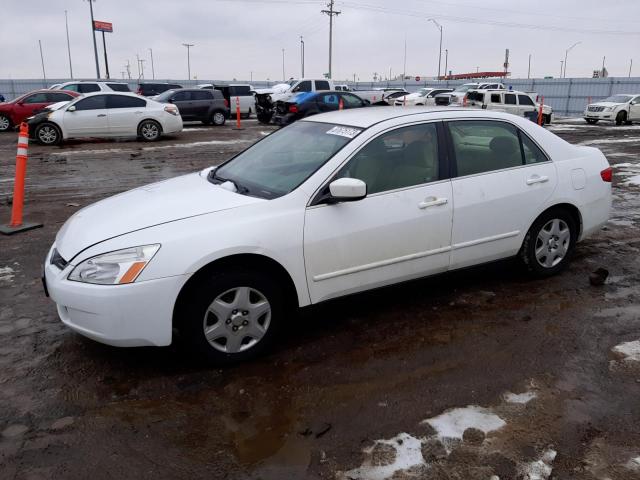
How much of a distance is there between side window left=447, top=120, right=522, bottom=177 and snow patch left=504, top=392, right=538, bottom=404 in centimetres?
176

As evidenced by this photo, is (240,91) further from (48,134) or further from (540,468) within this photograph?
(540,468)

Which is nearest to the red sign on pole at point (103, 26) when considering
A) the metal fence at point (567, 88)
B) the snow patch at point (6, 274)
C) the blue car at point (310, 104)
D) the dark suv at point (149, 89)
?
the metal fence at point (567, 88)

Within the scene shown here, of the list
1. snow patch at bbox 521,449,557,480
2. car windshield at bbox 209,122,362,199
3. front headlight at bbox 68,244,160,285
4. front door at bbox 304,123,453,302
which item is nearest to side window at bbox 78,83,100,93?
car windshield at bbox 209,122,362,199

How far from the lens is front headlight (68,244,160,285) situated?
3123 mm

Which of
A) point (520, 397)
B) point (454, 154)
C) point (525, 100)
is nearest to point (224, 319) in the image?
point (520, 397)

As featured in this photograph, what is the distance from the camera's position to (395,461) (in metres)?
2.61

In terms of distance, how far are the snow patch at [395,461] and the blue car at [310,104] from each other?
17476 mm

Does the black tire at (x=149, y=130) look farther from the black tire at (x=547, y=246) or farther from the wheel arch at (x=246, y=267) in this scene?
the wheel arch at (x=246, y=267)

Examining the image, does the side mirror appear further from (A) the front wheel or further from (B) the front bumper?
(A) the front wheel

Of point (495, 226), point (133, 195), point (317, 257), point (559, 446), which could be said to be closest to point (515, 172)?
point (495, 226)

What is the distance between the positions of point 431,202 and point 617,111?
27022 millimetres

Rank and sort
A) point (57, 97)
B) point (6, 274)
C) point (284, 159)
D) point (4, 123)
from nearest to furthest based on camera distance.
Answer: point (284, 159) → point (6, 274) → point (4, 123) → point (57, 97)

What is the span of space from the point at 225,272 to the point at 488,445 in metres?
1.75

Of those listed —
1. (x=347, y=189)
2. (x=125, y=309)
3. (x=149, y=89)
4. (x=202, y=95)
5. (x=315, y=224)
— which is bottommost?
(x=125, y=309)
